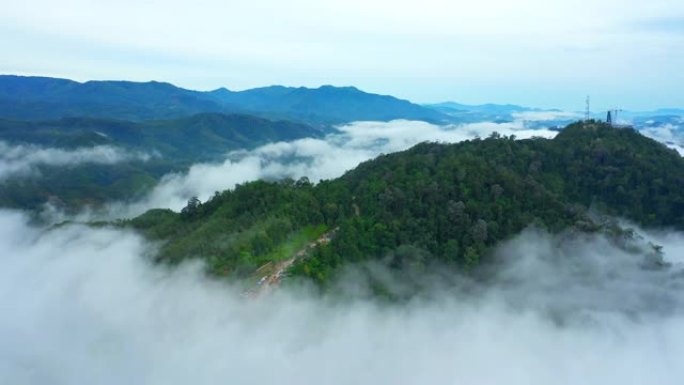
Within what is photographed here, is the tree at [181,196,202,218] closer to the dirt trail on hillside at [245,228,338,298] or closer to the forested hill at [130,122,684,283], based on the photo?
the forested hill at [130,122,684,283]

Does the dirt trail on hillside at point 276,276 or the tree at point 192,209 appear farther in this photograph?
the tree at point 192,209

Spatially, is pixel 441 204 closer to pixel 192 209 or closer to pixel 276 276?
pixel 276 276

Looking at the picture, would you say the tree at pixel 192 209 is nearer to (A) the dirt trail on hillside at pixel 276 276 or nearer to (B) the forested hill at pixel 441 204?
(B) the forested hill at pixel 441 204

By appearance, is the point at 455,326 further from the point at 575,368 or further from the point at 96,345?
the point at 96,345

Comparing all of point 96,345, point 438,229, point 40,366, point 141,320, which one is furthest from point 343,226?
point 40,366

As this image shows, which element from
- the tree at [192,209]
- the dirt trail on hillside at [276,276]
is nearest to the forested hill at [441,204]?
the tree at [192,209]

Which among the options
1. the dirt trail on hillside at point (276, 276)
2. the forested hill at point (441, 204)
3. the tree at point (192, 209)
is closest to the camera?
the dirt trail on hillside at point (276, 276)

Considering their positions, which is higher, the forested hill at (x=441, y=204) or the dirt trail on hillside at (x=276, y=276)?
the forested hill at (x=441, y=204)

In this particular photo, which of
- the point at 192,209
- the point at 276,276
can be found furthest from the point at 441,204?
the point at 192,209
